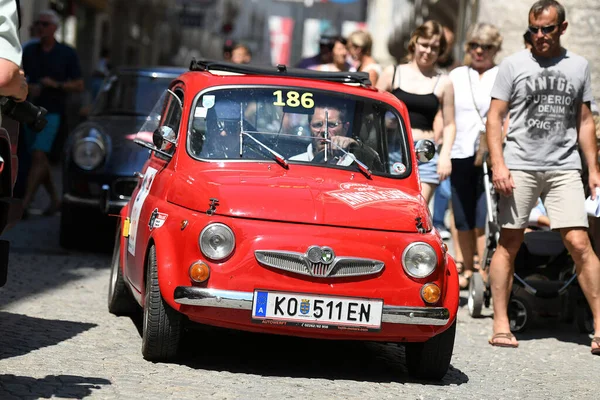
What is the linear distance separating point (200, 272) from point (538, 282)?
3.29 meters

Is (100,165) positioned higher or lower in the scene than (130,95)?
lower

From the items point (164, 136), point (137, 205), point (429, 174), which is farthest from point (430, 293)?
point (429, 174)

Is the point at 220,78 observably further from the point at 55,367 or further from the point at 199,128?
the point at 55,367

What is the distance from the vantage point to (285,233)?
6160 mm

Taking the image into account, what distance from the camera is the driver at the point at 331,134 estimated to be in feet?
23.5

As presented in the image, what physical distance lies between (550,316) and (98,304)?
10.1 feet

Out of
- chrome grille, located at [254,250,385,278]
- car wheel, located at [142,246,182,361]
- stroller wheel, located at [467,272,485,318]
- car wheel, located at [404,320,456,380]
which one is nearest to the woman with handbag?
stroller wheel, located at [467,272,485,318]

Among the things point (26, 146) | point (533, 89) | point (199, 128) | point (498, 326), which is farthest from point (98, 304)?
point (26, 146)

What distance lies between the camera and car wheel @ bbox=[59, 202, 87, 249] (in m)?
11.0

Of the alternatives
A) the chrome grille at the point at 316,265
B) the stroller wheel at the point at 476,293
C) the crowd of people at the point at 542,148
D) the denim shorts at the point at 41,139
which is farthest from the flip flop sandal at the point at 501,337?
the denim shorts at the point at 41,139

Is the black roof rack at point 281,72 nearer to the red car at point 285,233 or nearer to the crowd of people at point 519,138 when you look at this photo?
the red car at point 285,233

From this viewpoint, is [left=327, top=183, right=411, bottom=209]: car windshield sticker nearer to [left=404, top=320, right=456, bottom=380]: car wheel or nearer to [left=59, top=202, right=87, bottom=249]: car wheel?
[left=404, top=320, right=456, bottom=380]: car wheel

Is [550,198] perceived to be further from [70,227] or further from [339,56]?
[339,56]

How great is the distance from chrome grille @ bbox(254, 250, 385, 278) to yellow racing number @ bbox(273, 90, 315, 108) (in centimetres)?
139
